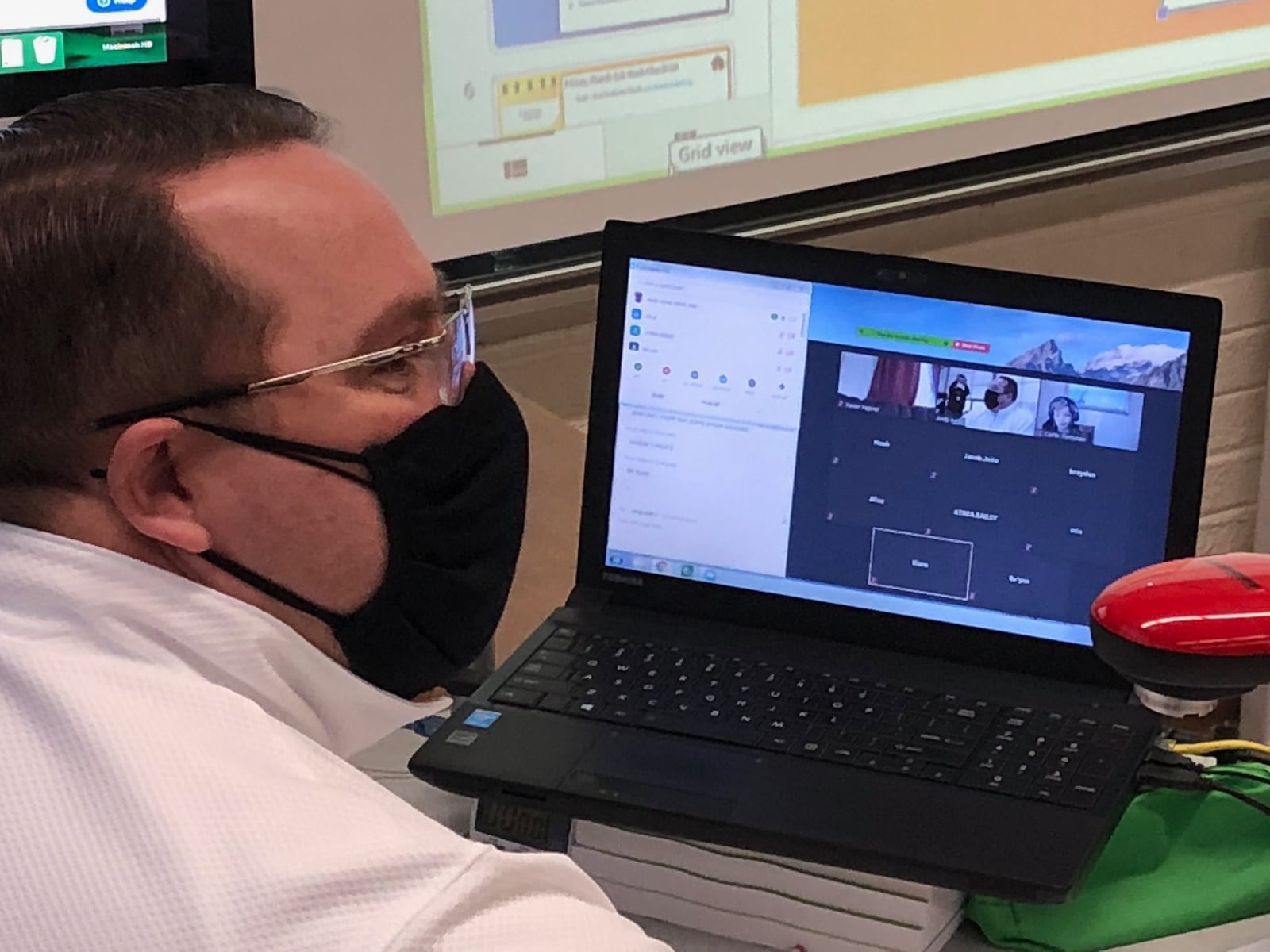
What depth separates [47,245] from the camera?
754mm

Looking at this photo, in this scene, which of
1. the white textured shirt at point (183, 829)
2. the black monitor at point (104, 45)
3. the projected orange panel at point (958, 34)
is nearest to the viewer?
the white textured shirt at point (183, 829)

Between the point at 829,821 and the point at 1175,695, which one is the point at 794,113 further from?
the point at 1175,695

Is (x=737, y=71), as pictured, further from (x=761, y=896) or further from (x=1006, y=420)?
(x=761, y=896)

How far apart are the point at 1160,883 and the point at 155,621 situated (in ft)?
1.96

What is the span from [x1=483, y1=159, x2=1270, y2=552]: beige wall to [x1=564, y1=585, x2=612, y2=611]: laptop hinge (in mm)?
629

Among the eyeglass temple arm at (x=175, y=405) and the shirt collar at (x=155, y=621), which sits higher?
the eyeglass temple arm at (x=175, y=405)

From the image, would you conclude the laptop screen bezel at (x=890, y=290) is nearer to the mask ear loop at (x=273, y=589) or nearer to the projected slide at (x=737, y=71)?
the mask ear loop at (x=273, y=589)

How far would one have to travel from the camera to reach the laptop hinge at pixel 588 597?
117 cm

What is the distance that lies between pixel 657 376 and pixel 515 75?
575mm

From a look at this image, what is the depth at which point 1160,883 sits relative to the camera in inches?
37.8

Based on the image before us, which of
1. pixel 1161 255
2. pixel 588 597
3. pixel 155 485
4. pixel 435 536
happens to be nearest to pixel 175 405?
pixel 155 485

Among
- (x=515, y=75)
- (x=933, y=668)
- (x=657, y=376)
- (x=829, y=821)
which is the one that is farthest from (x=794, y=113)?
(x=829, y=821)

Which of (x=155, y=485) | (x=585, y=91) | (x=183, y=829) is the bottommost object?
(x=183, y=829)

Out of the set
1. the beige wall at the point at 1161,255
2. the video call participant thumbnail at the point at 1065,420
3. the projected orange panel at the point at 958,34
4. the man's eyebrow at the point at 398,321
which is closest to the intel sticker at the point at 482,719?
the man's eyebrow at the point at 398,321
